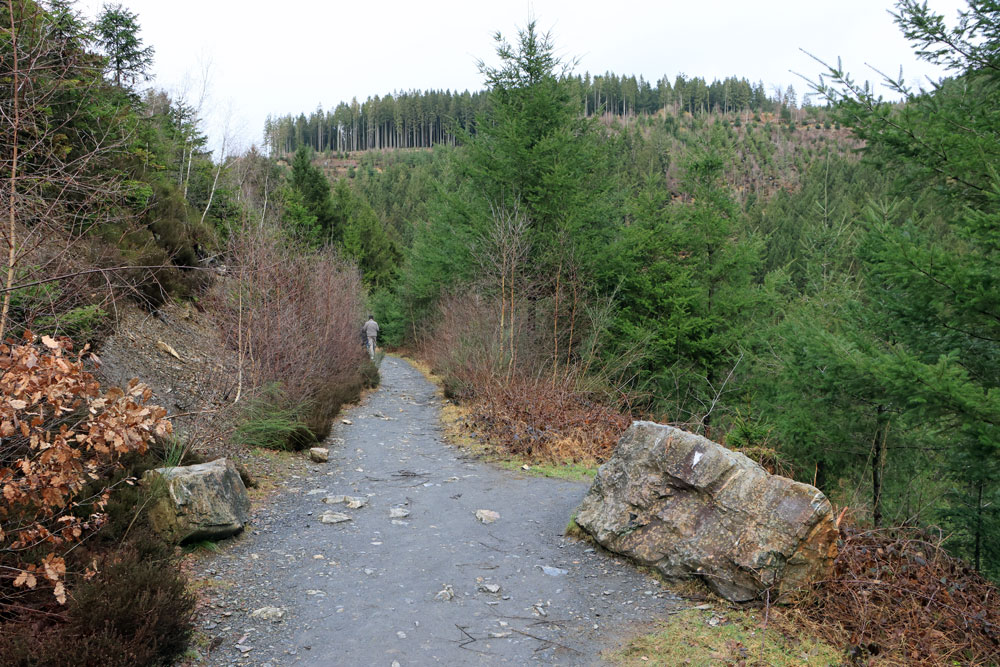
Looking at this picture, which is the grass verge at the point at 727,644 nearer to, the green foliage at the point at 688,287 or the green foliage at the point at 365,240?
the green foliage at the point at 688,287

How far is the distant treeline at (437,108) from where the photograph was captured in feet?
397

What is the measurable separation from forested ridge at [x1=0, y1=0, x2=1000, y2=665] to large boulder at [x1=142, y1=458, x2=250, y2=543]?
1.13 ft

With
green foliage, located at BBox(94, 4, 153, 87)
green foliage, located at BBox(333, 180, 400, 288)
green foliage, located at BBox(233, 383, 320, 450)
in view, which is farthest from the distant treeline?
green foliage, located at BBox(233, 383, 320, 450)

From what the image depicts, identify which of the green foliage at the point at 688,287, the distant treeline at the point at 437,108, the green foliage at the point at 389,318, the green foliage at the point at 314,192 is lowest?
the green foliage at the point at 389,318

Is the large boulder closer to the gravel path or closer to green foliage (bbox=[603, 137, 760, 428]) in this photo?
the gravel path

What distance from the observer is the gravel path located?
13.2 feet

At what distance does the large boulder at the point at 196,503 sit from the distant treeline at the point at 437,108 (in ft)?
366

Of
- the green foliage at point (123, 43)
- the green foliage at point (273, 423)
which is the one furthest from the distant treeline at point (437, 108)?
the green foliage at point (273, 423)

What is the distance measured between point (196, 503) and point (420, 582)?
2.26 metres

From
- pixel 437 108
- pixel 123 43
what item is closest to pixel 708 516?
pixel 123 43

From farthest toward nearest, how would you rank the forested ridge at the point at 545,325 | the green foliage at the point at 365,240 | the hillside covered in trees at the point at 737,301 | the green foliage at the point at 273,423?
the green foliage at the point at 365,240 → the green foliage at the point at 273,423 → the hillside covered in trees at the point at 737,301 → the forested ridge at the point at 545,325

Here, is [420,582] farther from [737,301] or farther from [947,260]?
[737,301]

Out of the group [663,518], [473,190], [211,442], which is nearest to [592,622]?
[663,518]

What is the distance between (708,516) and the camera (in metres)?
4.99
